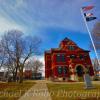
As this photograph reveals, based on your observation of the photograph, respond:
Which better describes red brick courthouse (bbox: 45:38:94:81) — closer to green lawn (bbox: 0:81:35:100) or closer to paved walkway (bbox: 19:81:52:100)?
green lawn (bbox: 0:81:35:100)

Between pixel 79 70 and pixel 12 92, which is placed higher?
pixel 79 70

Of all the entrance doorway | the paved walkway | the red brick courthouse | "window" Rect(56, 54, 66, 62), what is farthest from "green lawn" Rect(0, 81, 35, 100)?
"window" Rect(56, 54, 66, 62)

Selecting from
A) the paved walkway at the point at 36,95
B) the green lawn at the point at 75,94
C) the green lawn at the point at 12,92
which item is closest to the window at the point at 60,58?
the green lawn at the point at 12,92

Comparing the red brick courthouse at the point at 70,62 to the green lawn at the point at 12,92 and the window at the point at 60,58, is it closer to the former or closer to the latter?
the window at the point at 60,58

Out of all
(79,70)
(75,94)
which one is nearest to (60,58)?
(79,70)

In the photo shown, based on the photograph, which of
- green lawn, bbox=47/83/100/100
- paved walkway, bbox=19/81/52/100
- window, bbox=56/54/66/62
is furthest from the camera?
window, bbox=56/54/66/62

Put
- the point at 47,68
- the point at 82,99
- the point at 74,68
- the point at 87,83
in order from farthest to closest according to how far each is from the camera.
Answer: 1. the point at 47,68
2. the point at 74,68
3. the point at 87,83
4. the point at 82,99

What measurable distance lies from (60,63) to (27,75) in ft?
192

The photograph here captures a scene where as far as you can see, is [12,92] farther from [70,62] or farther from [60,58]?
[60,58]

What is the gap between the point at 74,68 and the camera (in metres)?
58.2

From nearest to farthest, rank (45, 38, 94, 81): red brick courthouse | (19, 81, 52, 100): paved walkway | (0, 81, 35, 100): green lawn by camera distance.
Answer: (19, 81, 52, 100): paved walkway < (0, 81, 35, 100): green lawn < (45, 38, 94, 81): red brick courthouse

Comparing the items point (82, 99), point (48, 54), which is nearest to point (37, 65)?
point (48, 54)

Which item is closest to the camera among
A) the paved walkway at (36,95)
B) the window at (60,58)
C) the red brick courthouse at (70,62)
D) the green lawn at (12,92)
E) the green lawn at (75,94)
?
the green lawn at (75,94)

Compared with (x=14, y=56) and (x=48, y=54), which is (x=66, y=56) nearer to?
(x=48, y=54)
